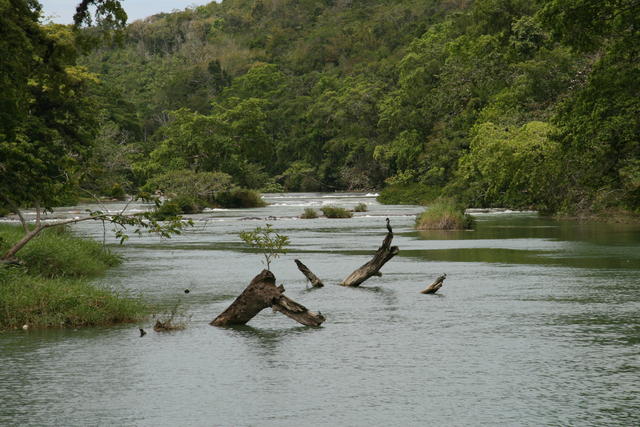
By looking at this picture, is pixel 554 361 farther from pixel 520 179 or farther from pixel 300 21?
pixel 300 21

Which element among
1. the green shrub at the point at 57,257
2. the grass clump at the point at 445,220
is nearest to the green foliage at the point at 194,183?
the grass clump at the point at 445,220

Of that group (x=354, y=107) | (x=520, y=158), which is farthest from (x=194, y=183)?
(x=520, y=158)

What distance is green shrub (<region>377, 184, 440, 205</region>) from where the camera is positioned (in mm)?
83688

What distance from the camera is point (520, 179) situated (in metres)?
47.2

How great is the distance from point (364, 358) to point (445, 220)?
35073 mm

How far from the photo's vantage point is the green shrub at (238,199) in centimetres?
8231

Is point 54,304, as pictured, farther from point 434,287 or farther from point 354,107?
point 354,107

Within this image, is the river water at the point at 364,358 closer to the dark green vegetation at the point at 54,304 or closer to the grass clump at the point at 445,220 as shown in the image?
the dark green vegetation at the point at 54,304

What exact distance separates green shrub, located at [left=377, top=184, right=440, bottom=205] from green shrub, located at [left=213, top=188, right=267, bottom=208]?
1233 cm

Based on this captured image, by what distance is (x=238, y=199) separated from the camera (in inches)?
3258

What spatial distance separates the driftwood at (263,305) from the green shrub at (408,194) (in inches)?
2497

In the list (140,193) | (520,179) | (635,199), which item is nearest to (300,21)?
(520,179)

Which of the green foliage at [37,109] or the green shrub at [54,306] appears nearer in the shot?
the green shrub at [54,306]

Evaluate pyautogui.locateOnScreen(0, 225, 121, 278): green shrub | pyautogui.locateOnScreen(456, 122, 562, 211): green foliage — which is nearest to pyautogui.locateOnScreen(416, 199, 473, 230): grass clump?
pyautogui.locateOnScreen(456, 122, 562, 211): green foliage
